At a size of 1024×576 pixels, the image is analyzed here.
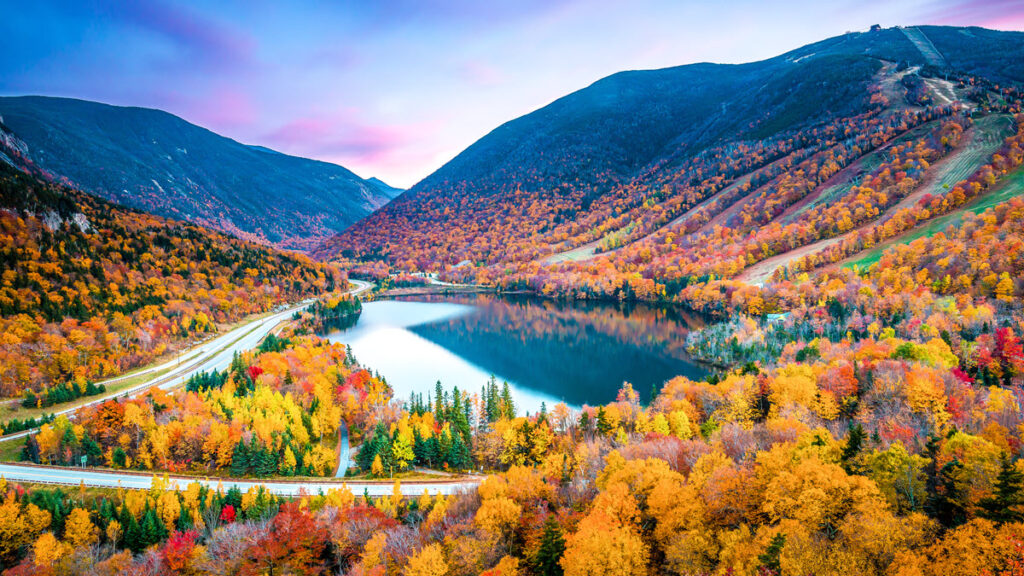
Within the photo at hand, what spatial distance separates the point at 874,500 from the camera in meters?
17.8

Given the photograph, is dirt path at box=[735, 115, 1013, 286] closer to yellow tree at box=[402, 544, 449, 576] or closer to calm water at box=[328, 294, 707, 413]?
calm water at box=[328, 294, 707, 413]

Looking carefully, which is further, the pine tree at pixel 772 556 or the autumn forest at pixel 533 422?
the autumn forest at pixel 533 422

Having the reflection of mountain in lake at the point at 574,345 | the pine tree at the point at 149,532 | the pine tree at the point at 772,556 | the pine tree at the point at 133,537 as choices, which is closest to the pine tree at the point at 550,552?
the pine tree at the point at 772,556

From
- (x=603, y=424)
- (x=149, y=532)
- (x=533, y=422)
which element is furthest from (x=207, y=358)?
(x=603, y=424)

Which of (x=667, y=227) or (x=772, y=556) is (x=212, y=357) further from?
(x=667, y=227)

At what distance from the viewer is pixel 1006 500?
51.3 feet

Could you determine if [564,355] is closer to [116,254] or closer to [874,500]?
[874,500]

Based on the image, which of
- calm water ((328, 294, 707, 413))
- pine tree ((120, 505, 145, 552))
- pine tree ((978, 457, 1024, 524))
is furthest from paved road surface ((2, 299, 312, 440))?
pine tree ((978, 457, 1024, 524))

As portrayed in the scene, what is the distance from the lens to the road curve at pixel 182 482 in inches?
1266

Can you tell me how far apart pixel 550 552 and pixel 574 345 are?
66295mm

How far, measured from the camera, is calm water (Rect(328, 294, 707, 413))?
62.9 metres

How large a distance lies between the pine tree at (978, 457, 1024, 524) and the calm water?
40138mm

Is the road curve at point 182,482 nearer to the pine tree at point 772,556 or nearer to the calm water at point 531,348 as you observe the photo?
the pine tree at point 772,556

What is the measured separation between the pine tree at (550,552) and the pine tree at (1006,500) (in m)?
14.7
